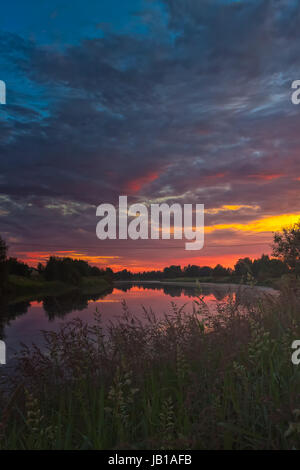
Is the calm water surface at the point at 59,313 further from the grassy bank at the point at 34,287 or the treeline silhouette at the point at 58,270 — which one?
the treeline silhouette at the point at 58,270

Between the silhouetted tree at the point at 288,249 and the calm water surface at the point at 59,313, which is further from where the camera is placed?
the silhouetted tree at the point at 288,249

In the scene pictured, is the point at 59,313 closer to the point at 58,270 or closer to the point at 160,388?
the point at 160,388

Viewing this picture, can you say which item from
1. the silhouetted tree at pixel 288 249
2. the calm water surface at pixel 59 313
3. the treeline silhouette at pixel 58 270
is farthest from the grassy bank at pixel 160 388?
the treeline silhouette at pixel 58 270

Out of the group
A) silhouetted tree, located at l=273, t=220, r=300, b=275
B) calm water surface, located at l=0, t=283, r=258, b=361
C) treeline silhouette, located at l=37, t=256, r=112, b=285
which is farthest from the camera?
treeline silhouette, located at l=37, t=256, r=112, b=285

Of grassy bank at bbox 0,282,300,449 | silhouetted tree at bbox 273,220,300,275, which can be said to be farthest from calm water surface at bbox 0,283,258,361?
silhouetted tree at bbox 273,220,300,275

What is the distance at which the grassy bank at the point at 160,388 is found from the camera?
3.71m

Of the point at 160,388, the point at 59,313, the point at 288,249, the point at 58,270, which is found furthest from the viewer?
the point at 58,270

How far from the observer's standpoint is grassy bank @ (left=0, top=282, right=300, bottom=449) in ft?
12.2

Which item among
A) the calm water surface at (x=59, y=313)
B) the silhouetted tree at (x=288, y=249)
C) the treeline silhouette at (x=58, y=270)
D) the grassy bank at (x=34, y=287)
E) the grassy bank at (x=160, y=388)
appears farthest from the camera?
the treeline silhouette at (x=58, y=270)

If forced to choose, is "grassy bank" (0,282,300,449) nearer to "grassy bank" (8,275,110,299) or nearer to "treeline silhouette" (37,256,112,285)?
"grassy bank" (8,275,110,299)

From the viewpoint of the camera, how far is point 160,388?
5.21m

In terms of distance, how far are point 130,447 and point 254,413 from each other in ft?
6.42

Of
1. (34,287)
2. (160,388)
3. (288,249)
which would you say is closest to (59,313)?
(160,388)
